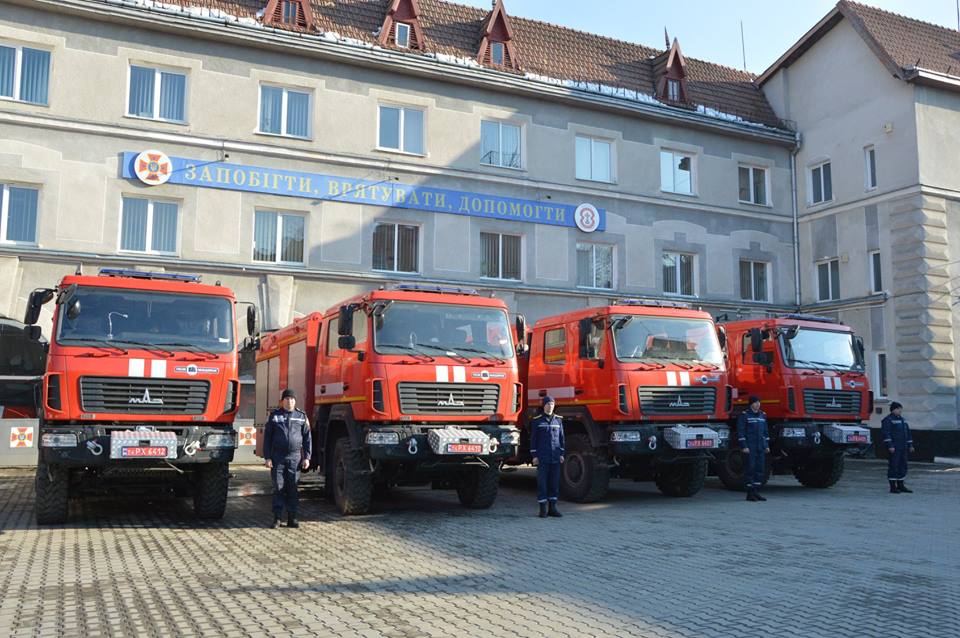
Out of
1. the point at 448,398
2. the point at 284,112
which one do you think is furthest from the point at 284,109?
the point at 448,398

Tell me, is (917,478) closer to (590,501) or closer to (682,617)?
(590,501)

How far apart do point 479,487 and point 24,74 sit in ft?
46.4

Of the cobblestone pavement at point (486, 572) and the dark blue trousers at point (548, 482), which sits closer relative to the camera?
the cobblestone pavement at point (486, 572)

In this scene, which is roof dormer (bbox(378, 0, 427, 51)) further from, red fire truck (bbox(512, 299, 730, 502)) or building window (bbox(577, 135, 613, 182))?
red fire truck (bbox(512, 299, 730, 502))

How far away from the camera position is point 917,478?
18.3 metres

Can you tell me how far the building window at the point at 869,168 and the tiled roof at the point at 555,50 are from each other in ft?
11.4

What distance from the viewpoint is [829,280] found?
26188 mm

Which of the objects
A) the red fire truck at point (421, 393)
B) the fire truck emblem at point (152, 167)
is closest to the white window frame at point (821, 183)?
the red fire truck at point (421, 393)

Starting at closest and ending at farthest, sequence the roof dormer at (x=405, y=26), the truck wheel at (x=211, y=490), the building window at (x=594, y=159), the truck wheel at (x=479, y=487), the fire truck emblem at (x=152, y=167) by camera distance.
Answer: the truck wheel at (x=211, y=490), the truck wheel at (x=479, y=487), the fire truck emblem at (x=152, y=167), the roof dormer at (x=405, y=26), the building window at (x=594, y=159)

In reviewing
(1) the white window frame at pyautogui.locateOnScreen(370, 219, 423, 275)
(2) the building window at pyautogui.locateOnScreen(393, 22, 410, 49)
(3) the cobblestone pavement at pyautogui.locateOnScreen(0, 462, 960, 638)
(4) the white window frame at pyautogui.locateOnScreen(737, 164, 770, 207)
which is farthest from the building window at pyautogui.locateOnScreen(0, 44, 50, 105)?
(4) the white window frame at pyautogui.locateOnScreen(737, 164, 770, 207)

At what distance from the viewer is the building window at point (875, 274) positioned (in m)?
24.4

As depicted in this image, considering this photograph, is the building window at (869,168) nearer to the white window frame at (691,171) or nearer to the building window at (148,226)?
the white window frame at (691,171)

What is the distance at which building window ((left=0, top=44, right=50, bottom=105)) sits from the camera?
60.3ft

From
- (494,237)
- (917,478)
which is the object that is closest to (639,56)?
(494,237)
